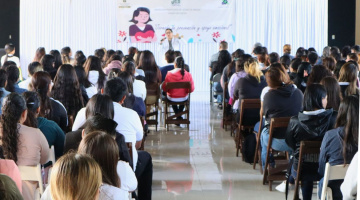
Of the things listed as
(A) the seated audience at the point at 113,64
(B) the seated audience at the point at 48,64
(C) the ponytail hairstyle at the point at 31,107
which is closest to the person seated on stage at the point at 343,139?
(C) the ponytail hairstyle at the point at 31,107

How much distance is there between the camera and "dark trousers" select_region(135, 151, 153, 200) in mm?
5648

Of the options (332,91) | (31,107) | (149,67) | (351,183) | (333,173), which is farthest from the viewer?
(149,67)

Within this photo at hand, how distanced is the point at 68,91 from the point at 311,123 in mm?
2549

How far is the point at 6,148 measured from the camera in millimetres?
4738

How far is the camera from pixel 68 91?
700 centimetres

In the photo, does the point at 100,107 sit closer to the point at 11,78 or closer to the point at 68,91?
the point at 68,91

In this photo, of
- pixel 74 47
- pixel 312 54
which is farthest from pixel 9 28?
pixel 312 54

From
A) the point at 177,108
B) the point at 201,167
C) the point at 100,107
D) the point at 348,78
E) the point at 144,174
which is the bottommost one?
the point at 201,167

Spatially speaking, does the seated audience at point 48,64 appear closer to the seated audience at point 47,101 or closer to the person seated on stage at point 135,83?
the person seated on stage at point 135,83

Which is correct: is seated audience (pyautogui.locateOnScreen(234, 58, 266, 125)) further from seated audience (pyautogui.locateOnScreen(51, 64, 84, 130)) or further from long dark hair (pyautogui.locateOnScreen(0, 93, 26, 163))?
long dark hair (pyautogui.locateOnScreen(0, 93, 26, 163))

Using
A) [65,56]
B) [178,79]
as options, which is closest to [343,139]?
[178,79]

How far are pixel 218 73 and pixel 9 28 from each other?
245 inches

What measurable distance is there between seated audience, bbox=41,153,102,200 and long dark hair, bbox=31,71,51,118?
3.65m

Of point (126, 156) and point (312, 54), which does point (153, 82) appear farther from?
point (126, 156)
